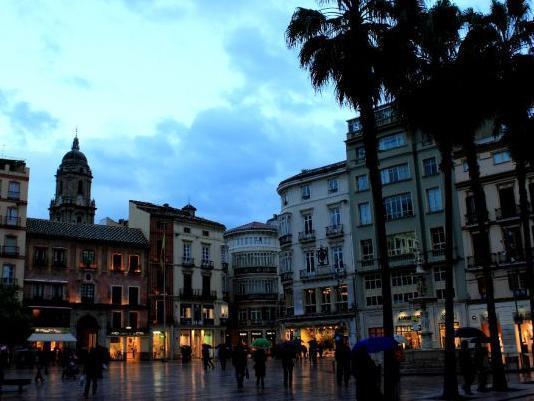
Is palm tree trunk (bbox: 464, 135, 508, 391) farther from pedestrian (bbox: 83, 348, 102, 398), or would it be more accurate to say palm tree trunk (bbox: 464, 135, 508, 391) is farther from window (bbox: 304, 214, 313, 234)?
window (bbox: 304, 214, 313, 234)

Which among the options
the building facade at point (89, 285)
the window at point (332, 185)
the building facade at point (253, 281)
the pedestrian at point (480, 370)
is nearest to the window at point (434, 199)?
the window at point (332, 185)

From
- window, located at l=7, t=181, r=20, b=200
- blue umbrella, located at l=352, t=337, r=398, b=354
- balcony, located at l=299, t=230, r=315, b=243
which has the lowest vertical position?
blue umbrella, located at l=352, t=337, r=398, b=354

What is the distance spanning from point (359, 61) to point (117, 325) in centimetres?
5860

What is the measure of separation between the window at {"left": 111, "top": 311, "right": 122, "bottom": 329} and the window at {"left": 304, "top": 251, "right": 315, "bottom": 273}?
22.5 m

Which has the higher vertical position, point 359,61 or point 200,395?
point 359,61

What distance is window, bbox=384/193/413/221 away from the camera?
191ft

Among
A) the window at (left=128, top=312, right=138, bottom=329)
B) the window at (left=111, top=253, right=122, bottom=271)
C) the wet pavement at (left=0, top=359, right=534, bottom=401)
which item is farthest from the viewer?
the window at (left=111, top=253, right=122, bottom=271)

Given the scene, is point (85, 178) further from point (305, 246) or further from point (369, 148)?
point (369, 148)

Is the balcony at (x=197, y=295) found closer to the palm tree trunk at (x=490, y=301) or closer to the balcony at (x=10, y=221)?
the balcony at (x=10, y=221)

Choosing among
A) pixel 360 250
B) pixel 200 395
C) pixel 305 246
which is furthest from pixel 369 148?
pixel 305 246

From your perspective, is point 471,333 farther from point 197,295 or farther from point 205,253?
point 205,253

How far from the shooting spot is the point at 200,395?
22.7m

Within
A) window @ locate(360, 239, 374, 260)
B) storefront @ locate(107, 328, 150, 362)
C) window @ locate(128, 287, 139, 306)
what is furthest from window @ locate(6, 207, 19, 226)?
window @ locate(360, 239, 374, 260)

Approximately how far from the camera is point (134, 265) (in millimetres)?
74250
